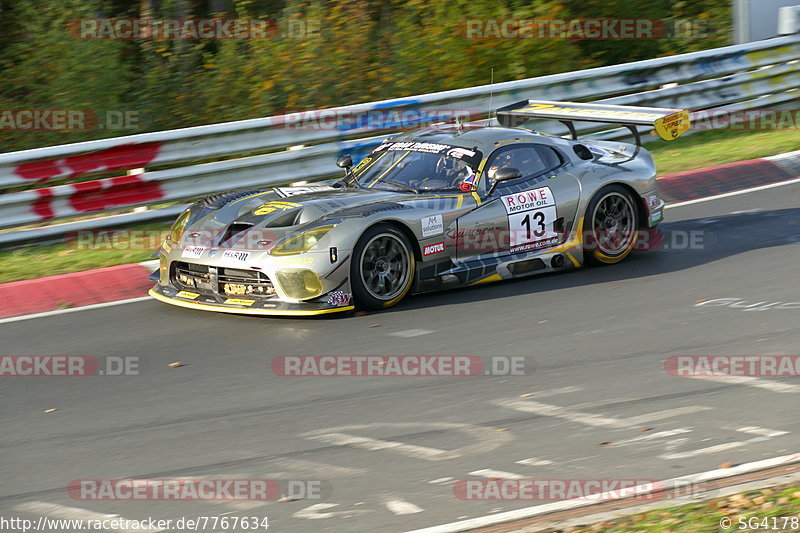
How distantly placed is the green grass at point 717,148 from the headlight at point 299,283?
629cm

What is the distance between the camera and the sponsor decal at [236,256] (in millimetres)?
7902

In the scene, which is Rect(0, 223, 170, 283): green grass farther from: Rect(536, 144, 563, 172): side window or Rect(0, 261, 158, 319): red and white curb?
Rect(536, 144, 563, 172): side window

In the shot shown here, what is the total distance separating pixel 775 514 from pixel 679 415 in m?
1.58

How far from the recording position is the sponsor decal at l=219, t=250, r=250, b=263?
7902 millimetres

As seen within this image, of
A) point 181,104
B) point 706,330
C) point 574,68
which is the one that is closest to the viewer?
point 706,330

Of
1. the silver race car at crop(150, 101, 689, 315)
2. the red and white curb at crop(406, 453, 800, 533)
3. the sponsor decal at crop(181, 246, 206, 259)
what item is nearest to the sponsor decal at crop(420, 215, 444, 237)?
the silver race car at crop(150, 101, 689, 315)

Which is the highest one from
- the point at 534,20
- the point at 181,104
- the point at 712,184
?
the point at 534,20

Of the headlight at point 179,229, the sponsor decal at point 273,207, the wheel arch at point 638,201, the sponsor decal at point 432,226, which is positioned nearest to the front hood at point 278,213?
the sponsor decal at point 273,207

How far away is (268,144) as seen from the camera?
1176 cm

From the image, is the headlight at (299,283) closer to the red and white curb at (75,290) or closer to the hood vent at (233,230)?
the hood vent at (233,230)

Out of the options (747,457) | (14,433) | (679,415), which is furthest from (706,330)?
(14,433)

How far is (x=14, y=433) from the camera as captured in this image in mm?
5871

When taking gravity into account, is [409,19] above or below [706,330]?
above

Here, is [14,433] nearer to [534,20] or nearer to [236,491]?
[236,491]
